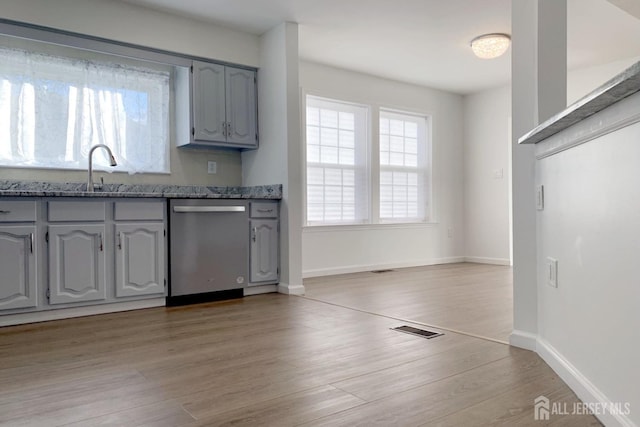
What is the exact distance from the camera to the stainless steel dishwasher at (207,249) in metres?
3.59

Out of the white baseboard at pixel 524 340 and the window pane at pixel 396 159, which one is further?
the window pane at pixel 396 159

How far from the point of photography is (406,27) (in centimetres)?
418

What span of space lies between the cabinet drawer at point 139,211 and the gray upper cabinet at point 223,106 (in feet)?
2.51

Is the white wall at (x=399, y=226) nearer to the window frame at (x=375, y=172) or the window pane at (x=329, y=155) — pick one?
the window frame at (x=375, y=172)

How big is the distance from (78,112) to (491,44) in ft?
11.9

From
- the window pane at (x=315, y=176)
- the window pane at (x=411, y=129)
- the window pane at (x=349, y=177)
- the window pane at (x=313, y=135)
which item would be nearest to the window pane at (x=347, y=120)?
the window pane at (x=313, y=135)

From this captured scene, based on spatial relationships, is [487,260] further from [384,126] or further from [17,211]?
[17,211]

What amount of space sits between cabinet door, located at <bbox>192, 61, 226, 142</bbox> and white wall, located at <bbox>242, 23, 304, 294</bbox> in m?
0.42

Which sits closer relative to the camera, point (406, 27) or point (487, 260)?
point (406, 27)

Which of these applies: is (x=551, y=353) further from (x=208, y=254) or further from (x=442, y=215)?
(x=442, y=215)

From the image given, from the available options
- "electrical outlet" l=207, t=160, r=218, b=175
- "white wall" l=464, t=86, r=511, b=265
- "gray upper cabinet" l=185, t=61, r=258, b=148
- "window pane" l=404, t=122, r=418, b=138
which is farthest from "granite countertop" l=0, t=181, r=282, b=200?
"white wall" l=464, t=86, r=511, b=265

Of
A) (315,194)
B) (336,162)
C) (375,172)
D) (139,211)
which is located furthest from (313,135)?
(139,211)

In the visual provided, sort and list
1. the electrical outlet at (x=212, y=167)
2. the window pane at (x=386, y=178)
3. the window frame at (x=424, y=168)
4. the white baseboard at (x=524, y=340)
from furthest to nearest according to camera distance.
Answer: the window frame at (x=424, y=168)
the window pane at (x=386, y=178)
the electrical outlet at (x=212, y=167)
the white baseboard at (x=524, y=340)

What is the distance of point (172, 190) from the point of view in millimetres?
4129
